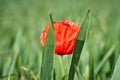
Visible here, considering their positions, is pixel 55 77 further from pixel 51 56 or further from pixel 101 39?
pixel 101 39

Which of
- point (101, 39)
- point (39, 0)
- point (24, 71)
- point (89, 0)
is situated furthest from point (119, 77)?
A: point (39, 0)

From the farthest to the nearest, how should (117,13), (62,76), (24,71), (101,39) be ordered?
1. (117,13)
2. (101,39)
3. (24,71)
4. (62,76)

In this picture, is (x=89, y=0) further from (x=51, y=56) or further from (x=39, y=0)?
(x=51, y=56)

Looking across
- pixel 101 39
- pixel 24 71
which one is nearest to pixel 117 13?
pixel 101 39

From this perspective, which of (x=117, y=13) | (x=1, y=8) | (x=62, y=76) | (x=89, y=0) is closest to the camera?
(x=62, y=76)

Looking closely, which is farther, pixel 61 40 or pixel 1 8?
pixel 1 8

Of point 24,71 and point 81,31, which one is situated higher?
point 81,31
